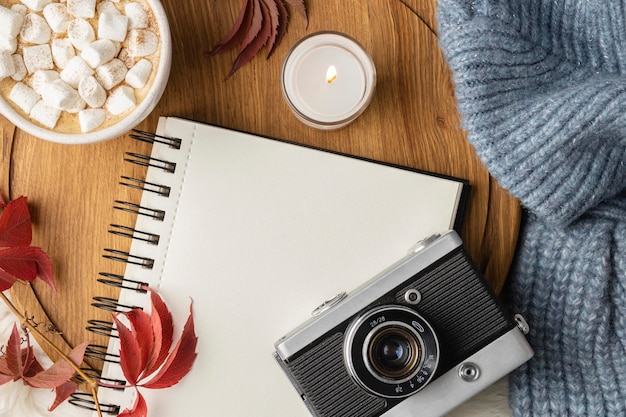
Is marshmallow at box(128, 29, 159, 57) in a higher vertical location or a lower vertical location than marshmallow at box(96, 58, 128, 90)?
higher

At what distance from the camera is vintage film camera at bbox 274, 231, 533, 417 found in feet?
1.92

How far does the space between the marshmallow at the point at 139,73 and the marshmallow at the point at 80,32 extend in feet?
0.14

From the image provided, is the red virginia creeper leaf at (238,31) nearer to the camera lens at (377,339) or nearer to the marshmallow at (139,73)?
the marshmallow at (139,73)

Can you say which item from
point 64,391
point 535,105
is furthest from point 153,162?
point 535,105

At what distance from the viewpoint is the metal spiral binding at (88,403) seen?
26.3 inches

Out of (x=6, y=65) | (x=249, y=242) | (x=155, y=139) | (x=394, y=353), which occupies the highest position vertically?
(x=6, y=65)

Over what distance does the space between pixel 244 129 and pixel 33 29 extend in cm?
19

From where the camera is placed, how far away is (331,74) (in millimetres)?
646

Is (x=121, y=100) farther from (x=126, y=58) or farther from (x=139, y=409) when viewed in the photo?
(x=139, y=409)

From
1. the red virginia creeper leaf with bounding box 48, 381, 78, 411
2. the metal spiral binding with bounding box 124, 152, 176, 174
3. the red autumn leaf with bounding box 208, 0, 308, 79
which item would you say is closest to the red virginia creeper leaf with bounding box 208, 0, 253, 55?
the red autumn leaf with bounding box 208, 0, 308, 79

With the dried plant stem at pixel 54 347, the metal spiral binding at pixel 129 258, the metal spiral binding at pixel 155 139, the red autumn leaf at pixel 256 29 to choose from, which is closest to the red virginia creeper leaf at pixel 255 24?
the red autumn leaf at pixel 256 29

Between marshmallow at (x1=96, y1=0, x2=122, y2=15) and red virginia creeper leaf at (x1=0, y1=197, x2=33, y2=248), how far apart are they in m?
0.19

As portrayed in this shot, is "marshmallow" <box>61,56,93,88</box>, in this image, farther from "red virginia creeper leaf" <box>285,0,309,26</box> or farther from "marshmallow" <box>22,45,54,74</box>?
"red virginia creeper leaf" <box>285,0,309,26</box>

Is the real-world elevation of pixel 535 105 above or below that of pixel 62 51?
below
